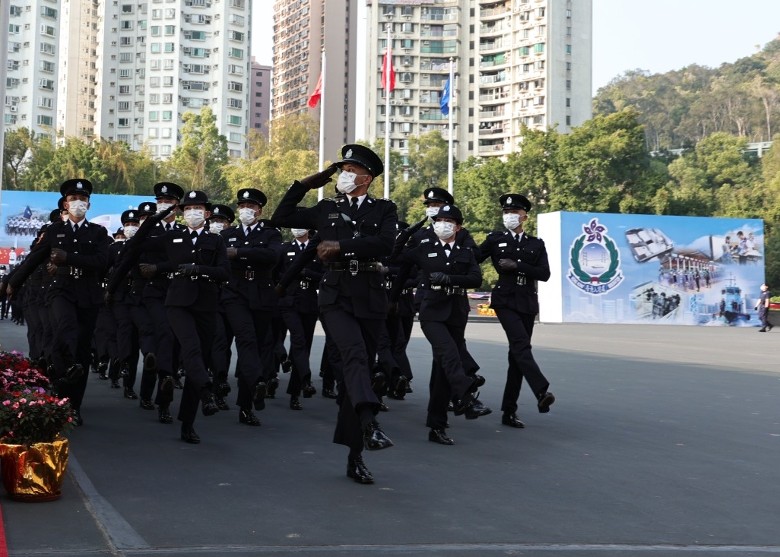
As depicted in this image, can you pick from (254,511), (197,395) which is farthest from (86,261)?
(254,511)

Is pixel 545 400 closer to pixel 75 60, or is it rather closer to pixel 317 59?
pixel 75 60

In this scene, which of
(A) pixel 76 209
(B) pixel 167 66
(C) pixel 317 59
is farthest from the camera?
(C) pixel 317 59

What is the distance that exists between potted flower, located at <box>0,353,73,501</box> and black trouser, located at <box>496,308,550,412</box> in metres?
4.83

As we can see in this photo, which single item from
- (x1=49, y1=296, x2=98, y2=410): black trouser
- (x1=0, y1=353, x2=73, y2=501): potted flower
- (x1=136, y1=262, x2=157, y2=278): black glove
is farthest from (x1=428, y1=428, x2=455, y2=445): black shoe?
(x1=0, y1=353, x2=73, y2=501): potted flower

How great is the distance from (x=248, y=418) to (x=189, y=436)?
1350mm

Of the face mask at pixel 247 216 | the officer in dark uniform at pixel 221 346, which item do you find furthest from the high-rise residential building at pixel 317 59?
the face mask at pixel 247 216

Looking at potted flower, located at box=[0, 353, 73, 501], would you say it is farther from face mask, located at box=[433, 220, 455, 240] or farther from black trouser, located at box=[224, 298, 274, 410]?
face mask, located at box=[433, 220, 455, 240]

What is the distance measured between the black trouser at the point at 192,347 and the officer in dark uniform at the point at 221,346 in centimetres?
123

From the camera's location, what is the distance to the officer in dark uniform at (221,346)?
11.7 metres

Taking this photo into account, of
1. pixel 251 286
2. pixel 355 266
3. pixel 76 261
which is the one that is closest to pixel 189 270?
pixel 76 261

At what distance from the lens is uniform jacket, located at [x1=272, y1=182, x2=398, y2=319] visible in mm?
7594

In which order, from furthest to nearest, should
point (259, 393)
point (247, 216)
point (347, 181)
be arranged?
point (247, 216) < point (259, 393) < point (347, 181)

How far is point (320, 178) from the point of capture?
7.43 metres

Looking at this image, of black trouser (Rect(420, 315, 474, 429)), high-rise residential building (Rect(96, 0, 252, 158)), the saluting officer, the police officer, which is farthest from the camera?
high-rise residential building (Rect(96, 0, 252, 158))
